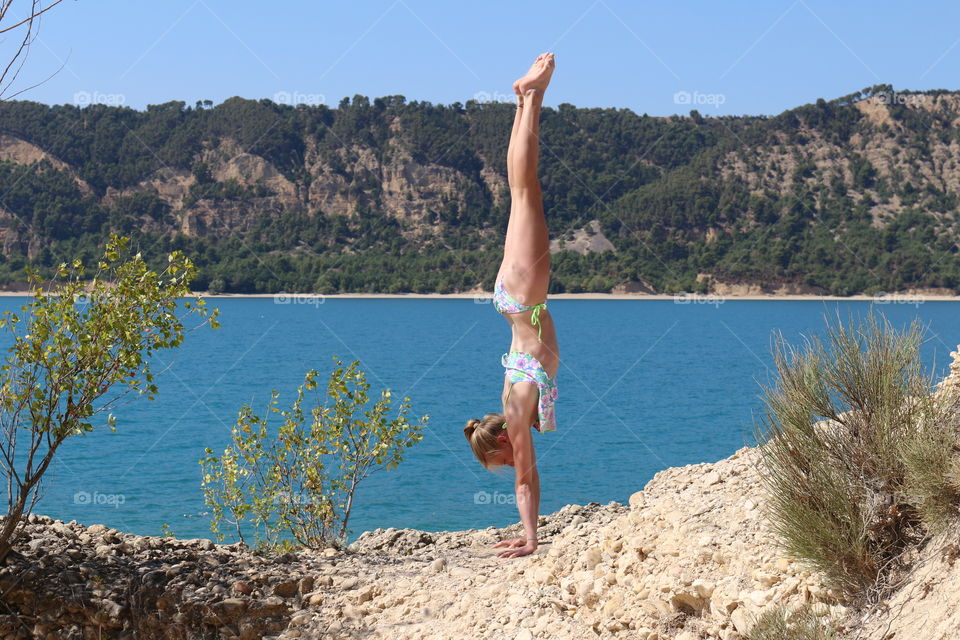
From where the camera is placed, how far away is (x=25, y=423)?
7172mm

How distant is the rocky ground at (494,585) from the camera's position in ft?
16.7

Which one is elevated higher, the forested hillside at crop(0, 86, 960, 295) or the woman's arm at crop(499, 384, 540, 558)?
the forested hillside at crop(0, 86, 960, 295)

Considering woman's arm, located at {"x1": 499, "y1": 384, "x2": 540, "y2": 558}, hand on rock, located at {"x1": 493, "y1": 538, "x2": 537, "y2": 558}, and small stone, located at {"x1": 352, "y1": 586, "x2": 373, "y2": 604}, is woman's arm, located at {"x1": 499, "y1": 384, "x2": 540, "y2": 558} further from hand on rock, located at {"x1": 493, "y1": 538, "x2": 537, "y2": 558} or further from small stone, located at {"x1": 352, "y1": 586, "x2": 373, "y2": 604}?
small stone, located at {"x1": 352, "y1": 586, "x2": 373, "y2": 604}

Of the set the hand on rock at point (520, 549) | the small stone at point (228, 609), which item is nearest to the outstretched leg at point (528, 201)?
the hand on rock at point (520, 549)

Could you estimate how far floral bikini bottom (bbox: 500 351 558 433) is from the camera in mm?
7035

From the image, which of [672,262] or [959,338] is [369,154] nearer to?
[672,262]

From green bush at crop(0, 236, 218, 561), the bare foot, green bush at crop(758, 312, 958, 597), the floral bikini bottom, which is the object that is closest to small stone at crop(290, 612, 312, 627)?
green bush at crop(0, 236, 218, 561)

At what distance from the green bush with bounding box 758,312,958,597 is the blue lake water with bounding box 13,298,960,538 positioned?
257 mm

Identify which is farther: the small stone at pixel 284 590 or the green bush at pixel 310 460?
the green bush at pixel 310 460

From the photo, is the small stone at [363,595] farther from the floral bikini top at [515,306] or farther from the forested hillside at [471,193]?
the forested hillside at [471,193]

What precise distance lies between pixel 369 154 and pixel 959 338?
291ft

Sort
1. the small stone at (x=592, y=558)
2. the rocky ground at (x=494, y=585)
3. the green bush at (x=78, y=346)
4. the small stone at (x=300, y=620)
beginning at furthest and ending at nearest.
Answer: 1. the green bush at (x=78, y=346)
2. the small stone at (x=300, y=620)
3. the small stone at (x=592, y=558)
4. the rocky ground at (x=494, y=585)

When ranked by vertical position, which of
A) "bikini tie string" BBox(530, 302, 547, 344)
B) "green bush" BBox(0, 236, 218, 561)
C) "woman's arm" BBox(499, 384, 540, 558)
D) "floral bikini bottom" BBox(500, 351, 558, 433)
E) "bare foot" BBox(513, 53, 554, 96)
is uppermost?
"bare foot" BBox(513, 53, 554, 96)

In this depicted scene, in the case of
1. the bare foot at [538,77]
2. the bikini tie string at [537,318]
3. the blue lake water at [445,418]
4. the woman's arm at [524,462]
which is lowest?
the woman's arm at [524,462]
